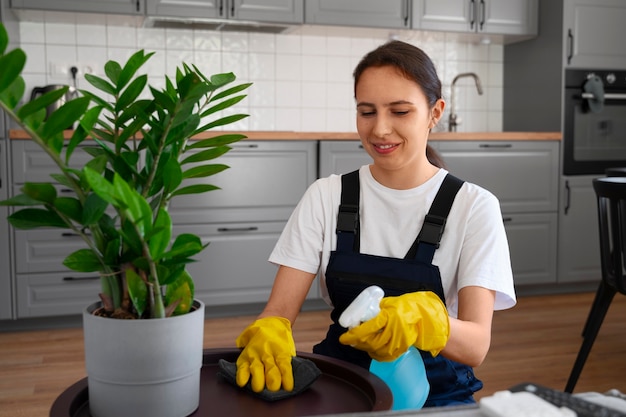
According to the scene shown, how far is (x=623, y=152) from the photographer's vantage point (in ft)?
14.3

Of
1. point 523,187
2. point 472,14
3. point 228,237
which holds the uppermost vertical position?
point 472,14

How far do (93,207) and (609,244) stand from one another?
199cm

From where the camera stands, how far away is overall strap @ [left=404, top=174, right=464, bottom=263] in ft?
4.38

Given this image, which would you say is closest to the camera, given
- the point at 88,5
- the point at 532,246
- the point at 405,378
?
the point at 405,378

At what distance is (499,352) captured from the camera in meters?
3.03

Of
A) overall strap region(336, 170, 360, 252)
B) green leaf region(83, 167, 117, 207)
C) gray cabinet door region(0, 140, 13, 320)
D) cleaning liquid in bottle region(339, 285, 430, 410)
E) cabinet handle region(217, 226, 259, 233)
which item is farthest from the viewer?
cabinet handle region(217, 226, 259, 233)

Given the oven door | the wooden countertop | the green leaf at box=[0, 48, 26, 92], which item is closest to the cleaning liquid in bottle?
the green leaf at box=[0, 48, 26, 92]

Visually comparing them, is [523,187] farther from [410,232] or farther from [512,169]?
[410,232]

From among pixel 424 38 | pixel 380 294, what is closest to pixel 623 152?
pixel 424 38

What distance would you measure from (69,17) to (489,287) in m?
3.08

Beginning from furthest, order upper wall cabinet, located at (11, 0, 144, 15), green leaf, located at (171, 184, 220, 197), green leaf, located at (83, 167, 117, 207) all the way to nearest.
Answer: upper wall cabinet, located at (11, 0, 144, 15) → green leaf, located at (171, 184, 220, 197) → green leaf, located at (83, 167, 117, 207)

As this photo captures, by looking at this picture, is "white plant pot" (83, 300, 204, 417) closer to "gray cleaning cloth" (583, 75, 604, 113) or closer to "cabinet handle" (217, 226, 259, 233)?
"cabinet handle" (217, 226, 259, 233)

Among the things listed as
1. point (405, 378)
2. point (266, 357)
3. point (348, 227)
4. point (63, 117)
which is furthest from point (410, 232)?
point (63, 117)

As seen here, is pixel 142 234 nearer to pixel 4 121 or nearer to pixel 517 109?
pixel 4 121
